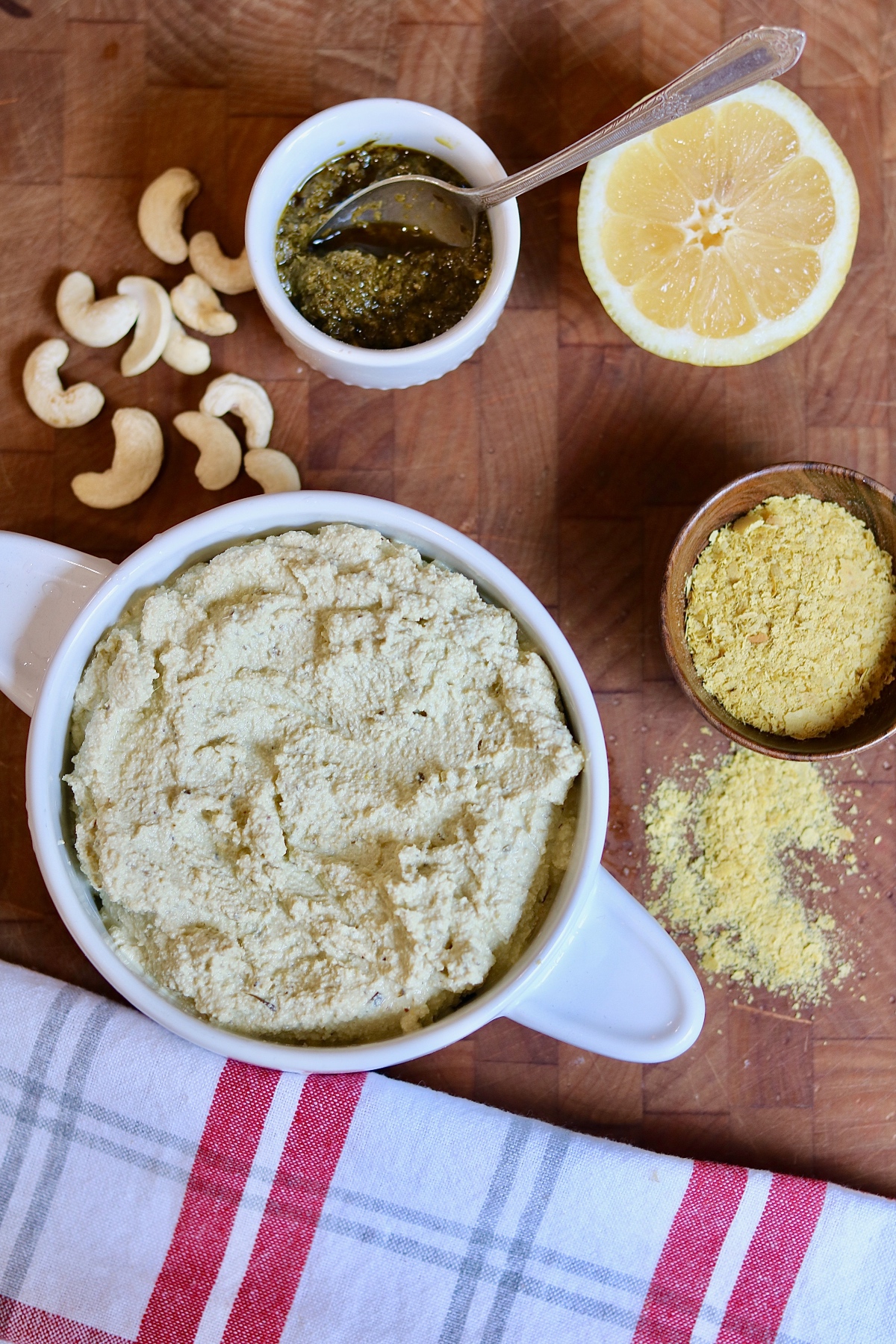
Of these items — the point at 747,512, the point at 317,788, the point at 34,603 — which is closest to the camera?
the point at 317,788

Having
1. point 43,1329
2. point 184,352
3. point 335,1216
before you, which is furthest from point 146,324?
point 43,1329

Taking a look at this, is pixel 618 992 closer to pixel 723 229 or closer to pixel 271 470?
pixel 271 470

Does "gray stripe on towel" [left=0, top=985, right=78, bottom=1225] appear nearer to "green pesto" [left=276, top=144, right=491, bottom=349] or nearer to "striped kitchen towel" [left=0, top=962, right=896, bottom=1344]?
"striped kitchen towel" [left=0, top=962, right=896, bottom=1344]

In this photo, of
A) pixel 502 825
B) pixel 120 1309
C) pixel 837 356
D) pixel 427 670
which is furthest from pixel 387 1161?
pixel 837 356

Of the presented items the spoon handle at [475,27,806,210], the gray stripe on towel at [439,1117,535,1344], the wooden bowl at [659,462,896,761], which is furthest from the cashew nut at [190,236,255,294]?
the gray stripe on towel at [439,1117,535,1344]

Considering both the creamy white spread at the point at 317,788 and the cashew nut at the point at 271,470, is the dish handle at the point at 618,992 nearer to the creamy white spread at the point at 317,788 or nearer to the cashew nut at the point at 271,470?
the creamy white spread at the point at 317,788

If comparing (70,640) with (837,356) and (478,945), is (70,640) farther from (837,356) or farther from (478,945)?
(837,356)

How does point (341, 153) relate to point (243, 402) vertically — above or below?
above

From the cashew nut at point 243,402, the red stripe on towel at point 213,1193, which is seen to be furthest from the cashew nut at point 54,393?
the red stripe on towel at point 213,1193
